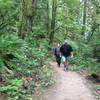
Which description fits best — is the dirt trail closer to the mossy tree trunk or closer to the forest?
the forest

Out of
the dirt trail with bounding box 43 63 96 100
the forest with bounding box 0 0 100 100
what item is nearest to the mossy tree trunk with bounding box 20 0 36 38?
the forest with bounding box 0 0 100 100

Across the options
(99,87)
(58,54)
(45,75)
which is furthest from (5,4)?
(99,87)

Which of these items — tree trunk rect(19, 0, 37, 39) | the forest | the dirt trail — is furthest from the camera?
tree trunk rect(19, 0, 37, 39)

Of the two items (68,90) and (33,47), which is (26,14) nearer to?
(33,47)

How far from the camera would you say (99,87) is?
489 inches

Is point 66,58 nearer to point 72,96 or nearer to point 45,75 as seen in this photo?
point 45,75

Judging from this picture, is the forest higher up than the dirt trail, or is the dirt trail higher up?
the forest

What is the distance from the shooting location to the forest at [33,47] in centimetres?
993

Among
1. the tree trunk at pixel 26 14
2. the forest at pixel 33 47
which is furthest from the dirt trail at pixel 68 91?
the tree trunk at pixel 26 14

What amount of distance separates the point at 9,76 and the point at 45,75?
256 cm

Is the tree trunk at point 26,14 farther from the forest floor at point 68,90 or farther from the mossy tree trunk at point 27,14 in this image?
the forest floor at point 68,90

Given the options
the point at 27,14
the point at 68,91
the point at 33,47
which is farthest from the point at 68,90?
the point at 27,14

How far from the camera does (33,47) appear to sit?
691 inches

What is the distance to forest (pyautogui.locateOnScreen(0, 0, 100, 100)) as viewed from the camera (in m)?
9.93
